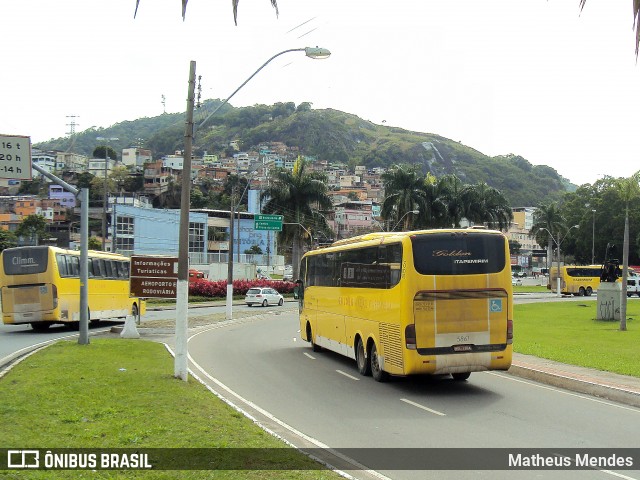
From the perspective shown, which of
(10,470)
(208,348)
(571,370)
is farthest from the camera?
(208,348)

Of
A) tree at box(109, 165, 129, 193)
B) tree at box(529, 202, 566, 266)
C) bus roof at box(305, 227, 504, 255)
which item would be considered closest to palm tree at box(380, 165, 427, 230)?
tree at box(529, 202, 566, 266)

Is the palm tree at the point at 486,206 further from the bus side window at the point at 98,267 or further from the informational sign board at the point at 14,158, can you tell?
the informational sign board at the point at 14,158

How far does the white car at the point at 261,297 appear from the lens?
55125 mm

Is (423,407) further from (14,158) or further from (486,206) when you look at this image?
(486,206)

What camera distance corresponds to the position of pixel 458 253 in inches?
571

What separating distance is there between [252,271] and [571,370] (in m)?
60.3

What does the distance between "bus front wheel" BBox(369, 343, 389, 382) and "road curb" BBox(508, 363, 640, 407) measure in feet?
11.8

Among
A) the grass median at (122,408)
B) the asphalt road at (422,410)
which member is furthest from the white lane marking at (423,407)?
the grass median at (122,408)

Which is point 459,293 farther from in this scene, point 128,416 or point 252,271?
point 252,271

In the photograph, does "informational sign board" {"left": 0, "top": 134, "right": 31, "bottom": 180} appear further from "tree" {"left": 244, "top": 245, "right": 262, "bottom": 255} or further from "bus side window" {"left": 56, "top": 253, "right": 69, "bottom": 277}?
"tree" {"left": 244, "top": 245, "right": 262, "bottom": 255}

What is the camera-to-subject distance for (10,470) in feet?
20.9

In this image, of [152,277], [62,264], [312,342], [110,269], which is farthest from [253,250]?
[312,342]

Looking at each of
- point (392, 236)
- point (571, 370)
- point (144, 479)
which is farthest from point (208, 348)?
point (144, 479)

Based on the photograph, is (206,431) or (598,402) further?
(598,402)
